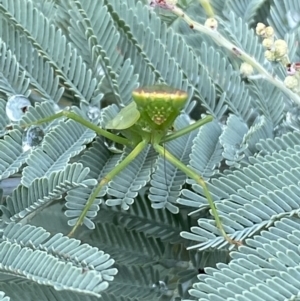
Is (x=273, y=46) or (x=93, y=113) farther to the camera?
(x=93, y=113)

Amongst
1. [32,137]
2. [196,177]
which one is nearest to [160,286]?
[196,177]

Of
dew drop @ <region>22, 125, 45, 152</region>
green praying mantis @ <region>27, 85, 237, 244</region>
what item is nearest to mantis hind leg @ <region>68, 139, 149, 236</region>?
green praying mantis @ <region>27, 85, 237, 244</region>

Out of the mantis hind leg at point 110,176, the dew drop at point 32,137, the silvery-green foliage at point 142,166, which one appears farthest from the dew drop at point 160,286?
the dew drop at point 32,137

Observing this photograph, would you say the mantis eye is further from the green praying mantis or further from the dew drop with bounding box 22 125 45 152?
the dew drop with bounding box 22 125 45 152

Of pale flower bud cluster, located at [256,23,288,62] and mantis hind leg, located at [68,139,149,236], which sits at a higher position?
pale flower bud cluster, located at [256,23,288,62]

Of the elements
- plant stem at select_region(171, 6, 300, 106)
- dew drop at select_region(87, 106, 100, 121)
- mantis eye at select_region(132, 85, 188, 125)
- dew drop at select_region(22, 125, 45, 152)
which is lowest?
dew drop at select_region(22, 125, 45, 152)

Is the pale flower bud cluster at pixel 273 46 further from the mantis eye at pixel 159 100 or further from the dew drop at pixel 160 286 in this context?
the dew drop at pixel 160 286

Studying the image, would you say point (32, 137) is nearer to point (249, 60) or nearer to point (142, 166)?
point (142, 166)

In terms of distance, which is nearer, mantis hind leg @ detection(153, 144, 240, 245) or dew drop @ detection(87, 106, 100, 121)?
mantis hind leg @ detection(153, 144, 240, 245)

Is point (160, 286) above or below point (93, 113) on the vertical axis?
below
